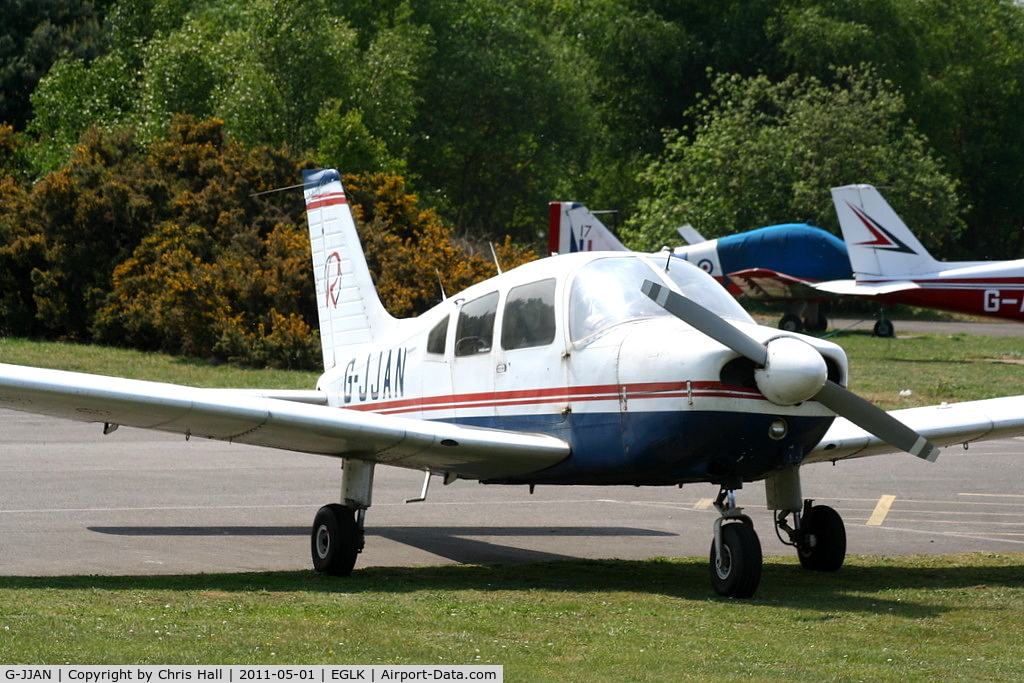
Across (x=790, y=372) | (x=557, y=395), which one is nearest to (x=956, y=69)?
(x=557, y=395)

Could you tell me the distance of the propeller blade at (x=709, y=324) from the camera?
7793 millimetres

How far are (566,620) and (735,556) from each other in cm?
131

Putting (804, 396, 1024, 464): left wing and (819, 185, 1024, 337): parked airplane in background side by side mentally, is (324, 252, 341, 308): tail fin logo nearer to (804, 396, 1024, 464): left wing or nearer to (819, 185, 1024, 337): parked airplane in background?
(804, 396, 1024, 464): left wing

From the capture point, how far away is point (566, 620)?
7516 millimetres

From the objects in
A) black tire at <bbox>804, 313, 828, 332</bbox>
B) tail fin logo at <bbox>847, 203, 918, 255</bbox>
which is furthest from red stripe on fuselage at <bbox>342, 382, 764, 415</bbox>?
black tire at <bbox>804, 313, 828, 332</bbox>

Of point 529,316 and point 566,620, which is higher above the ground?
point 529,316

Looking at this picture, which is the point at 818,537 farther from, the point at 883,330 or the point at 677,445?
the point at 883,330

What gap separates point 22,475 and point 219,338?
48.4 ft

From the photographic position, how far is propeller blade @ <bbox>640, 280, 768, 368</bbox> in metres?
7.79

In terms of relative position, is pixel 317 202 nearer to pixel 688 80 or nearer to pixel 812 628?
pixel 812 628

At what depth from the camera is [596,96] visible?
6756 cm

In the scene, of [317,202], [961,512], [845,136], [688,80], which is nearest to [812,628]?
[961,512]

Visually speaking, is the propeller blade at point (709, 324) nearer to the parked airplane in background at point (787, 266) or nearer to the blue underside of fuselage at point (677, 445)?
the blue underside of fuselage at point (677, 445)

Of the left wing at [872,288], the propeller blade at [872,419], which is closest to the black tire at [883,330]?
the left wing at [872,288]
